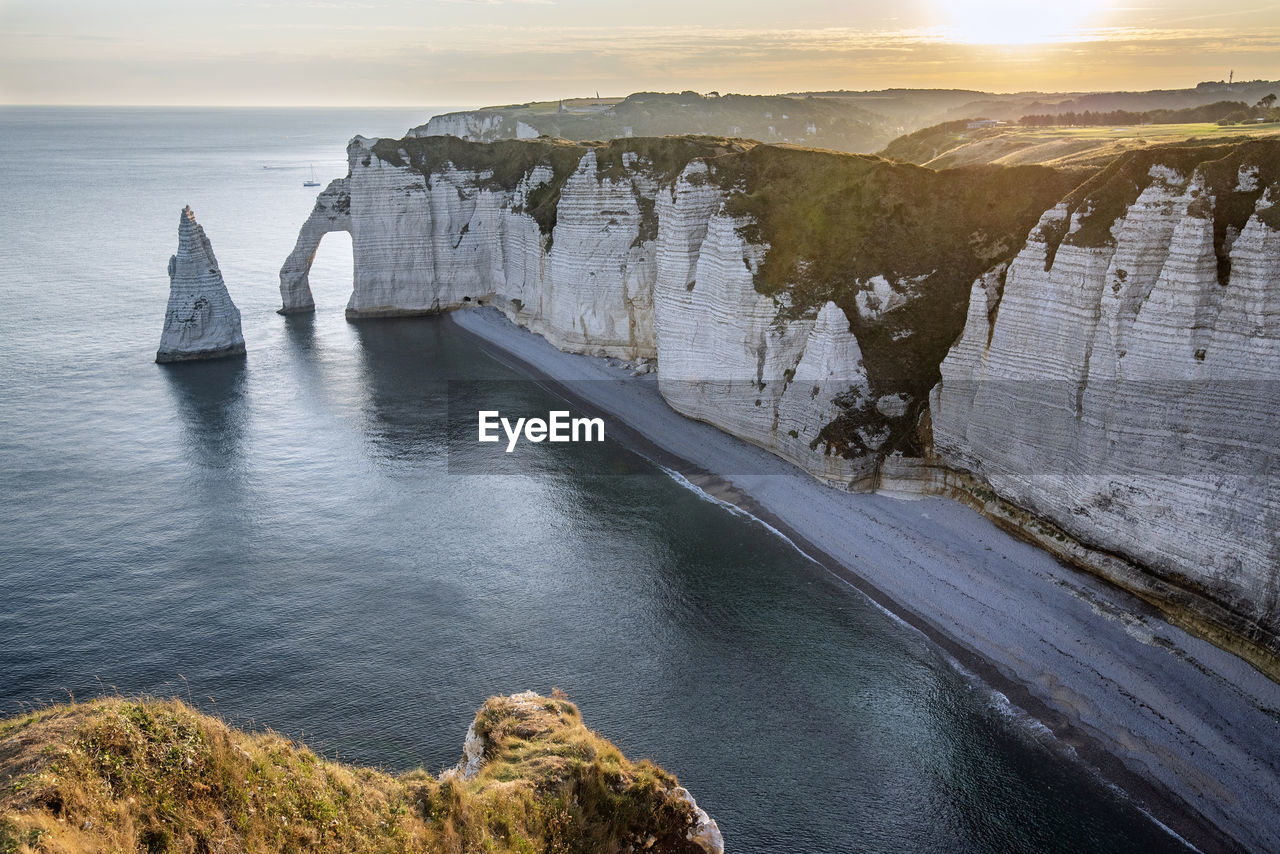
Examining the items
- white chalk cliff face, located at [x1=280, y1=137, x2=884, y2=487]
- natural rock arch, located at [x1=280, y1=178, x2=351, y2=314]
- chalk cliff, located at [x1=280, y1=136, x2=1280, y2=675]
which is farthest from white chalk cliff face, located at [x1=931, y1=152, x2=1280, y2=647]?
natural rock arch, located at [x1=280, y1=178, x2=351, y2=314]

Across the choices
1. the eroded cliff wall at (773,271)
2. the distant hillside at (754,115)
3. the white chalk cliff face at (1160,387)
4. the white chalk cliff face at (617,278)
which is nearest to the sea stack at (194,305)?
the white chalk cliff face at (617,278)

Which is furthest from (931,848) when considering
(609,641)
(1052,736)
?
(609,641)

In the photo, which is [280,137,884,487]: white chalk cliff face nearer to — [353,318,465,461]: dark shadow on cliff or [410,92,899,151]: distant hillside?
[353,318,465,461]: dark shadow on cliff

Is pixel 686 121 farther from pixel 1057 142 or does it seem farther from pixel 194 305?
pixel 194 305

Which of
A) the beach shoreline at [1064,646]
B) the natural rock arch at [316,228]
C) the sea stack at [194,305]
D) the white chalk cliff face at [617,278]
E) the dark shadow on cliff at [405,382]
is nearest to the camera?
the beach shoreline at [1064,646]

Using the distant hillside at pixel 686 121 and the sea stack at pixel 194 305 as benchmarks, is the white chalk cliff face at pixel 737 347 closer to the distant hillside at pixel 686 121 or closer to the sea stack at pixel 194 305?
the sea stack at pixel 194 305

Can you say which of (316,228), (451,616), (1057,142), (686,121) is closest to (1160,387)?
(451,616)
